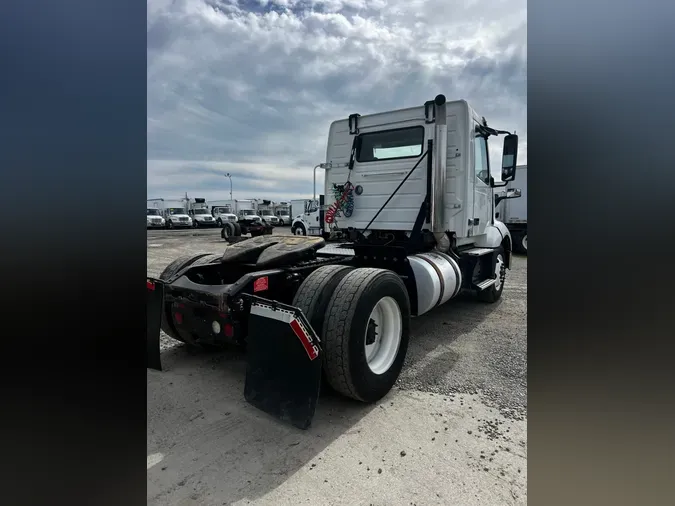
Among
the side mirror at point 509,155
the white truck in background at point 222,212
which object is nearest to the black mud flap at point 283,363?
the side mirror at point 509,155

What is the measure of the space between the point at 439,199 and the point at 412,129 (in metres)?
1.12

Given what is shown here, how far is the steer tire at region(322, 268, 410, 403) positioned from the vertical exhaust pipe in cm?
210

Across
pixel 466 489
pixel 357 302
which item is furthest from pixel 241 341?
pixel 466 489

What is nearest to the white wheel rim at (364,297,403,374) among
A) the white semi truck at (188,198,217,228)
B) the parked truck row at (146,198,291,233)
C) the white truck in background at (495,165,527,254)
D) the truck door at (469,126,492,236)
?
the truck door at (469,126,492,236)

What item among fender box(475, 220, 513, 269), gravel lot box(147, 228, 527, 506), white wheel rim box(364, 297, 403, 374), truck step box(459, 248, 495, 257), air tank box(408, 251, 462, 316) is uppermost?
fender box(475, 220, 513, 269)

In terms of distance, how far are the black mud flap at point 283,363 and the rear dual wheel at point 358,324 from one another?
311mm

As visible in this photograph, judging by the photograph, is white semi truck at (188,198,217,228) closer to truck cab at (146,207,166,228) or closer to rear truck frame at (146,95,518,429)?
truck cab at (146,207,166,228)

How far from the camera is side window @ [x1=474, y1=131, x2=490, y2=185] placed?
576 cm

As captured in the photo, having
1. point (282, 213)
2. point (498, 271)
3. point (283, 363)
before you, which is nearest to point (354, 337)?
point (283, 363)

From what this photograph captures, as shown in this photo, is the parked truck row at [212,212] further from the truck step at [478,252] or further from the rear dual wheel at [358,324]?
the rear dual wheel at [358,324]

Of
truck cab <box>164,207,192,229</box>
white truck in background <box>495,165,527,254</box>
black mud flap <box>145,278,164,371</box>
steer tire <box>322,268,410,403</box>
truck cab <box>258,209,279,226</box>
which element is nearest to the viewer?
steer tire <box>322,268,410,403</box>

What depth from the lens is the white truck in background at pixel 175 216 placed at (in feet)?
128
